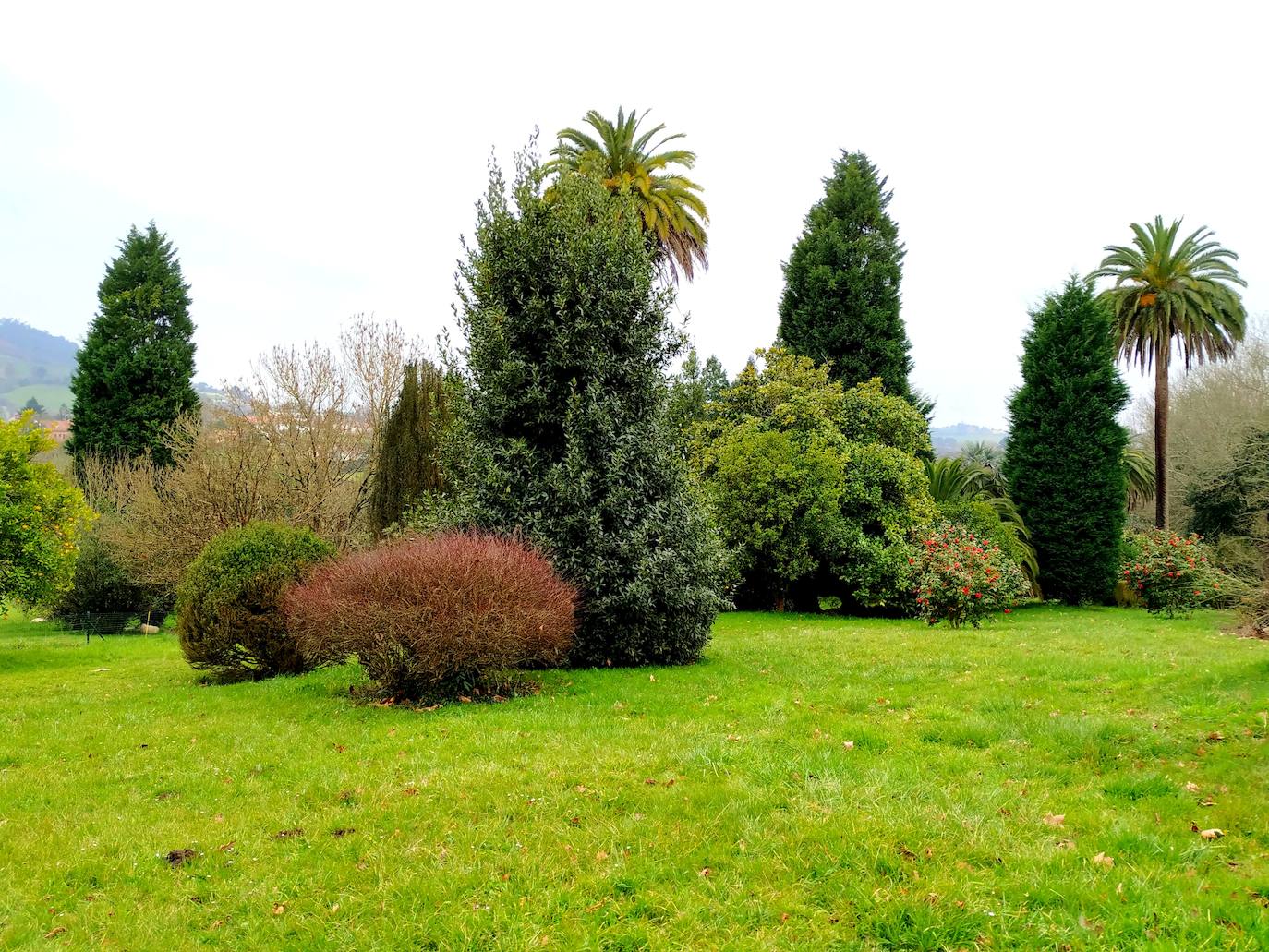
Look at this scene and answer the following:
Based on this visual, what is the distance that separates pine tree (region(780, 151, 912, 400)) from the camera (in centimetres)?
2711

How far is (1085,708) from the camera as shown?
6344mm

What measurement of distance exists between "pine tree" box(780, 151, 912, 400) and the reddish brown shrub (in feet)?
69.8

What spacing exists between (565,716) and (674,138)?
60.6ft

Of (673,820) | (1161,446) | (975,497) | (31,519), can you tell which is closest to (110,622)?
(31,519)

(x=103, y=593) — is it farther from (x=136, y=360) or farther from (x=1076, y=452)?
(x=1076, y=452)

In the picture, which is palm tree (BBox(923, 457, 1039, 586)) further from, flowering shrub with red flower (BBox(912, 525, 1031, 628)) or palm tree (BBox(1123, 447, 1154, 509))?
palm tree (BBox(1123, 447, 1154, 509))

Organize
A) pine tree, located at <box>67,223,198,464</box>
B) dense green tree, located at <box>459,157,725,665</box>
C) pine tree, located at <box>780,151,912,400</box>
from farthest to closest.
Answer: pine tree, located at <box>67,223,198,464</box> < pine tree, located at <box>780,151,912,400</box> < dense green tree, located at <box>459,157,725,665</box>

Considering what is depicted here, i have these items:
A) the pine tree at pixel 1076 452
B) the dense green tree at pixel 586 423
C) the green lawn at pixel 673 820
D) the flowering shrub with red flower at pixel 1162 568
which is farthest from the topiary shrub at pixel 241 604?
the pine tree at pixel 1076 452

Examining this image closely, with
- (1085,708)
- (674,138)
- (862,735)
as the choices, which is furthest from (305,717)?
(674,138)

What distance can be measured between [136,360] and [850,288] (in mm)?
29679

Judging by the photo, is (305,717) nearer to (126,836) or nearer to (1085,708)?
(126,836)

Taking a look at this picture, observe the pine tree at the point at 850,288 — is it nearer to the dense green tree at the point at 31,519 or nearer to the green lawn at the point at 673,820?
the green lawn at the point at 673,820

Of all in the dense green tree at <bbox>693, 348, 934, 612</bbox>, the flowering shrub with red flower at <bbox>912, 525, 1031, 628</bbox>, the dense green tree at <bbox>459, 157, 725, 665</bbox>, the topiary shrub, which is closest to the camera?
the dense green tree at <bbox>459, 157, 725, 665</bbox>

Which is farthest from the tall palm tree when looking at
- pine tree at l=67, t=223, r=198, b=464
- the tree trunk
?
pine tree at l=67, t=223, r=198, b=464
